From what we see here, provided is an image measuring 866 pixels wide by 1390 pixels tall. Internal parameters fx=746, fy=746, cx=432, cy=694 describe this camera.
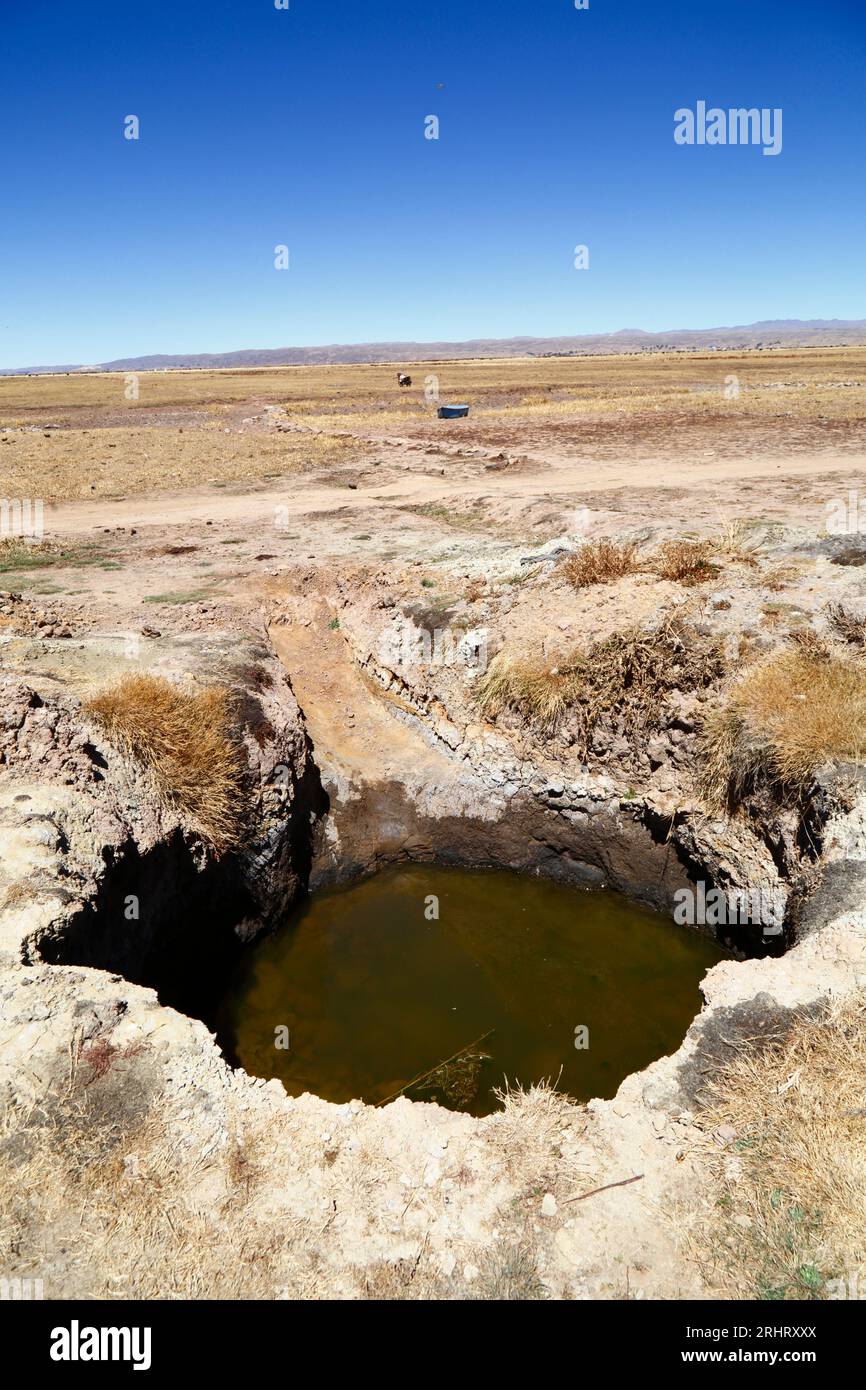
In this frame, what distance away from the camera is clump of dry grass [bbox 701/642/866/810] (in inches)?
296

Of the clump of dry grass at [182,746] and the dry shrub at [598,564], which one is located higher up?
the dry shrub at [598,564]

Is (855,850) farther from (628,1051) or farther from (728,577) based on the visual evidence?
(728,577)

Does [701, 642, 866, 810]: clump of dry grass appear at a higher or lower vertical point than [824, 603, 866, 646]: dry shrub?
lower

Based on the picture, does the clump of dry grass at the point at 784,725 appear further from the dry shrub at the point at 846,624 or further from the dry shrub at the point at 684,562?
the dry shrub at the point at 684,562

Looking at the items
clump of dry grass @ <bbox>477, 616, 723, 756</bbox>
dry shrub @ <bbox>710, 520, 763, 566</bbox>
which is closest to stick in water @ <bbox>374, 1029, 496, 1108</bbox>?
clump of dry grass @ <bbox>477, 616, 723, 756</bbox>

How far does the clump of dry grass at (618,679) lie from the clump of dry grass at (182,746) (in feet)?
12.7

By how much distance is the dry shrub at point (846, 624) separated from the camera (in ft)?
A: 29.3

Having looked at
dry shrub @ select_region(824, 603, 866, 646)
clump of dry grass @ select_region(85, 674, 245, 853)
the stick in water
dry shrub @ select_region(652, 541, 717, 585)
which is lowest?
the stick in water

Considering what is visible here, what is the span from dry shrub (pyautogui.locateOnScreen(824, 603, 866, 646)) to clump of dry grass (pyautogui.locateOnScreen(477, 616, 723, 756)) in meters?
1.46

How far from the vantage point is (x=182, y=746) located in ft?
26.2

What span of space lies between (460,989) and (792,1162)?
4.01 meters

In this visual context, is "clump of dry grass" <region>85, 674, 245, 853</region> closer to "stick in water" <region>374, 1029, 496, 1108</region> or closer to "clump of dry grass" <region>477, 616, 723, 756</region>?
"stick in water" <region>374, 1029, 496, 1108</region>

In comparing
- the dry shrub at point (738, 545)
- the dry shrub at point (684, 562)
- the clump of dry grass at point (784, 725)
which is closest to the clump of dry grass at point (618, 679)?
the clump of dry grass at point (784, 725)

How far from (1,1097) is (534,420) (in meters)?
39.1
